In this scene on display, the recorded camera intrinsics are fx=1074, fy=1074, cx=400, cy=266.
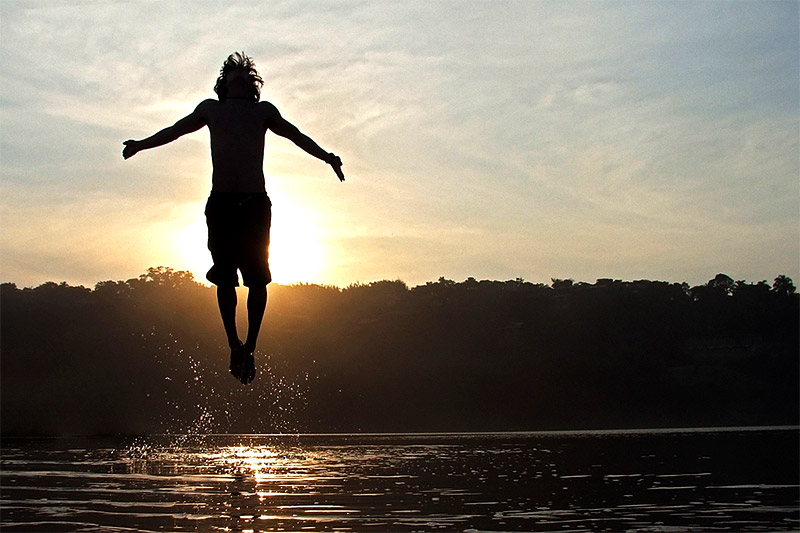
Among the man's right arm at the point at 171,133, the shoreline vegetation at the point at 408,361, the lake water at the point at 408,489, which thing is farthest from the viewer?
the shoreline vegetation at the point at 408,361

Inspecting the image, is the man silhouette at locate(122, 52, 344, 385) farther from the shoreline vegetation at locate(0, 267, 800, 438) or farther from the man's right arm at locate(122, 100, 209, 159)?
the shoreline vegetation at locate(0, 267, 800, 438)

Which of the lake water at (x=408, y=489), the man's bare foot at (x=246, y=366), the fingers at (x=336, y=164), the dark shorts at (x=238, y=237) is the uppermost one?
the fingers at (x=336, y=164)

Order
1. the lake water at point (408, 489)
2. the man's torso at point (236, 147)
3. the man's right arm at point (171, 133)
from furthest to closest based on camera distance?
1. the lake water at point (408, 489)
2. the man's right arm at point (171, 133)
3. the man's torso at point (236, 147)

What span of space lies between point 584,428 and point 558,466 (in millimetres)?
94856

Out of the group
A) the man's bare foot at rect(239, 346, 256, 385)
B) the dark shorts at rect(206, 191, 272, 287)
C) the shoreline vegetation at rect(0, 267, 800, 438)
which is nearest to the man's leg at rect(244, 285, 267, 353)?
the man's bare foot at rect(239, 346, 256, 385)

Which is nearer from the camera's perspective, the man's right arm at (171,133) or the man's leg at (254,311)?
the man's right arm at (171,133)

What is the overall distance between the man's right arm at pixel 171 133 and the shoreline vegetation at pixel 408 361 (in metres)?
153

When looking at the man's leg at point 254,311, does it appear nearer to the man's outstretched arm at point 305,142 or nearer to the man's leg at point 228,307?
the man's leg at point 228,307

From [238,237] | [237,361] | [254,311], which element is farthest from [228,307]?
[238,237]

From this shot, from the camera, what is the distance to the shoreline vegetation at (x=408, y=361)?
16575 cm

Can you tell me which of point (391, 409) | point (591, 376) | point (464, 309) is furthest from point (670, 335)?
point (391, 409)

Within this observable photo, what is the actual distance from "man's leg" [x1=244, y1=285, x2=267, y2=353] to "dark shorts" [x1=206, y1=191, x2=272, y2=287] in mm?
212

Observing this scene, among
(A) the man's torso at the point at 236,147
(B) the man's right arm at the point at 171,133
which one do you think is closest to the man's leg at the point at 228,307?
(A) the man's torso at the point at 236,147

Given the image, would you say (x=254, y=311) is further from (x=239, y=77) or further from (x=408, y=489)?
(x=408, y=489)
